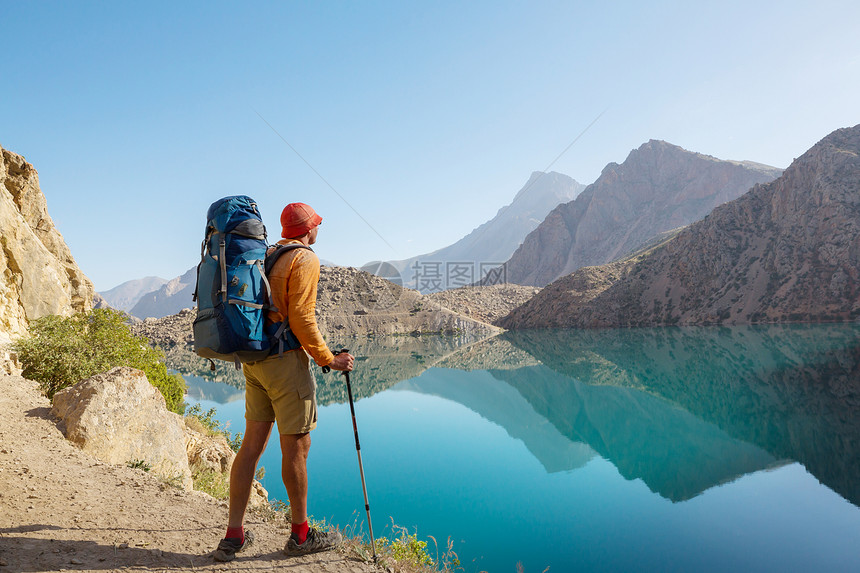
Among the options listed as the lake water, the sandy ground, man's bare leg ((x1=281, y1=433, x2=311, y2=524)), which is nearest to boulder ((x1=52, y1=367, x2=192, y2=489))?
the sandy ground

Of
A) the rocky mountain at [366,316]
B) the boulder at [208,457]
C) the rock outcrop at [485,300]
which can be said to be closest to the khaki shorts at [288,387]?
the boulder at [208,457]

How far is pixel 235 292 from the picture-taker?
3.14m

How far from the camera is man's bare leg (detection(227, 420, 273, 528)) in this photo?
3.35m

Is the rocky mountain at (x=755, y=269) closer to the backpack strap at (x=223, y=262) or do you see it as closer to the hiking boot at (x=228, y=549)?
the hiking boot at (x=228, y=549)

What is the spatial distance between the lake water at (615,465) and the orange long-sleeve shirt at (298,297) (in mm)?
4971

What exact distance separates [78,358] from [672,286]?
205 ft

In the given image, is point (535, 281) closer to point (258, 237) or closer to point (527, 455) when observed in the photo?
point (527, 455)

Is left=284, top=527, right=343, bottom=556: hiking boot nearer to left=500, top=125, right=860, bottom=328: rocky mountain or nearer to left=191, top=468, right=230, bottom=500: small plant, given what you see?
left=191, top=468, right=230, bottom=500: small plant

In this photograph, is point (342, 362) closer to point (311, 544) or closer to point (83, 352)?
point (311, 544)

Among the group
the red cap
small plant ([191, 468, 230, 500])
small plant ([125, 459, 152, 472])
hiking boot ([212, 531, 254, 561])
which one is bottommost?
small plant ([191, 468, 230, 500])

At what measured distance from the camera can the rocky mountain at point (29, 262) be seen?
30.8 ft

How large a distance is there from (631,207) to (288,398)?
6222 inches

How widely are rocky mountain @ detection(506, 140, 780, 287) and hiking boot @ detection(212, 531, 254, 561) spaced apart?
5405 inches

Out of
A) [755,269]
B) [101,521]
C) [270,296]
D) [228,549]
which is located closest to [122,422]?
[101,521]
